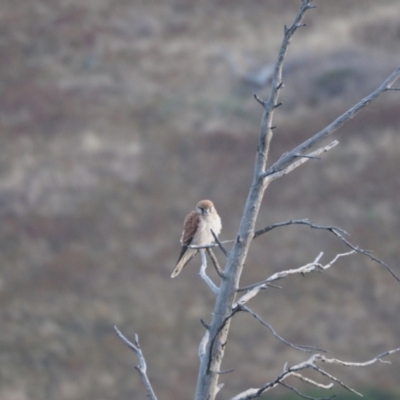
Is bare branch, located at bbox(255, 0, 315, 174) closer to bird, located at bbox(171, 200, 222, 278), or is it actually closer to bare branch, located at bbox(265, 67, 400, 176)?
bare branch, located at bbox(265, 67, 400, 176)

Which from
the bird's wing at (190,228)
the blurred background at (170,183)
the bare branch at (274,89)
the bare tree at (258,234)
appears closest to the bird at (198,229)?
the bird's wing at (190,228)

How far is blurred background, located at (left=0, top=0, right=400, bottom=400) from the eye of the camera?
19.5 m

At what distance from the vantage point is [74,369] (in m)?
18.9

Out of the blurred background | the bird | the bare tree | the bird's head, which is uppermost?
the blurred background

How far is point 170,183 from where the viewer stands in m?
25.6

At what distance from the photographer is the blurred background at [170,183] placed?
19.5 metres

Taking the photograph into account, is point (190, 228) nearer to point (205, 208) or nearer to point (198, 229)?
point (198, 229)

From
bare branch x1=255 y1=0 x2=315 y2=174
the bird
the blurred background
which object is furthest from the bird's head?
the blurred background

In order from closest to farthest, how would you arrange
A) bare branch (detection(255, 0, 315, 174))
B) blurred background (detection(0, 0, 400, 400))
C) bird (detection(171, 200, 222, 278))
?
1. bare branch (detection(255, 0, 315, 174))
2. bird (detection(171, 200, 222, 278))
3. blurred background (detection(0, 0, 400, 400))

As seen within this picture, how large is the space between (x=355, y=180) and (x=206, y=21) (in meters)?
12.6

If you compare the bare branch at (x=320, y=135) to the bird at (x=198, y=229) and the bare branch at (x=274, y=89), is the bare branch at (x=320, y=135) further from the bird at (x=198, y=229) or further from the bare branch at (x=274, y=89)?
the bird at (x=198, y=229)

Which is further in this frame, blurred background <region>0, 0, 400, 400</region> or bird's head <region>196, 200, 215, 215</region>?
blurred background <region>0, 0, 400, 400</region>

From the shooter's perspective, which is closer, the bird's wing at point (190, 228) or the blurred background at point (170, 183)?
the bird's wing at point (190, 228)

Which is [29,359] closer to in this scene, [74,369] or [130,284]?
[74,369]
